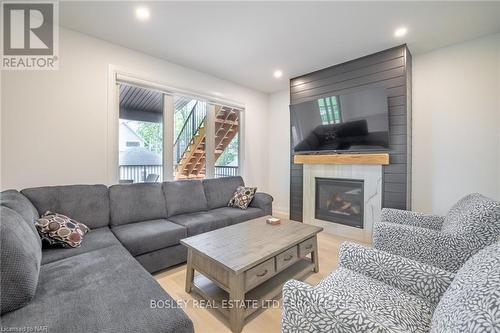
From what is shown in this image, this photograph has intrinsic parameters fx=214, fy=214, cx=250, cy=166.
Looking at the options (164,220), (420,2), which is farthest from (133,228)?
(420,2)

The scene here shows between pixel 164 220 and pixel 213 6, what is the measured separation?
2.39 meters

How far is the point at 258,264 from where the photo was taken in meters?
1.56

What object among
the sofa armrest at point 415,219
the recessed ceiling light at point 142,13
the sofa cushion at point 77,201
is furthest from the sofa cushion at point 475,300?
the recessed ceiling light at point 142,13

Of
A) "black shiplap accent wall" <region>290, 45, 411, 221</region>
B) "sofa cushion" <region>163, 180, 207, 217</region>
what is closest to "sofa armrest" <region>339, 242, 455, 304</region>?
"black shiplap accent wall" <region>290, 45, 411, 221</region>

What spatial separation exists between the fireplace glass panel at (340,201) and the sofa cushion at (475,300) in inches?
100

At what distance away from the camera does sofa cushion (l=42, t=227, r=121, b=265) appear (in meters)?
1.62

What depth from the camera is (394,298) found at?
113 cm

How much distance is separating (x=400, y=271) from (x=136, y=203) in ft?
8.60

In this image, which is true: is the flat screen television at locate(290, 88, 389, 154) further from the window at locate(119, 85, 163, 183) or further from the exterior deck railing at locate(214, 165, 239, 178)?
the window at locate(119, 85, 163, 183)

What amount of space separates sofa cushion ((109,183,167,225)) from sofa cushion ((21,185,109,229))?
3.4 inches

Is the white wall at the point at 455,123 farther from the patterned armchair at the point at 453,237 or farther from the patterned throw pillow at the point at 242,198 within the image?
the patterned throw pillow at the point at 242,198

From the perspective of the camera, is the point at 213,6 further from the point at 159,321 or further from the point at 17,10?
the point at 159,321

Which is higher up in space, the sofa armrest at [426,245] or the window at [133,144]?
the window at [133,144]

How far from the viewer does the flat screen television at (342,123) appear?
115 inches
